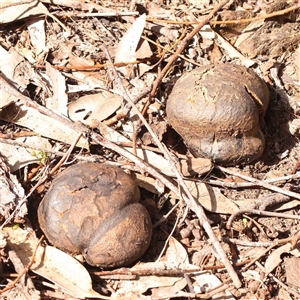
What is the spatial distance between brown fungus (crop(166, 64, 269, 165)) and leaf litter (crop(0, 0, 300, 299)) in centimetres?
13

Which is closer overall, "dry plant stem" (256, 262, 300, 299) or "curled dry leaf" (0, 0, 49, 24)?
"dry plant stem" (256, 262, 300, 299)

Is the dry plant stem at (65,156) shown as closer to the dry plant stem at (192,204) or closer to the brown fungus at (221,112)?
the dry plant stem at (192,204)

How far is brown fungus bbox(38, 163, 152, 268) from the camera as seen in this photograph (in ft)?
9.37

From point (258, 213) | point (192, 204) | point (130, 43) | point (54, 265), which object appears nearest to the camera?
point (54, 265)

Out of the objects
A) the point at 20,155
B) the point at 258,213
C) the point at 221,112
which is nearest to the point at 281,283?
the point at 258,213

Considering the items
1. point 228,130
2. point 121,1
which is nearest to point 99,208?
point 228,130

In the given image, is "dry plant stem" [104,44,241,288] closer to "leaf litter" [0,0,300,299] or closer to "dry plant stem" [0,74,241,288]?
"dry plant stem" [0,74,241,288]

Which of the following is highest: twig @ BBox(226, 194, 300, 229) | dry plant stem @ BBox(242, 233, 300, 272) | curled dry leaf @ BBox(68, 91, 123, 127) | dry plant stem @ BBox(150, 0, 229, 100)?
dry plant stem @ BBox(150, 0, 229, 100)

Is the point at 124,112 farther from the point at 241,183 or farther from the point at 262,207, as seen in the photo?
the point at 262,207

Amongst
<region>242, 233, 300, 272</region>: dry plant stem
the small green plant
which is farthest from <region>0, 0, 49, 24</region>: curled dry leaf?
<region>242, 233, 300, 272</region>: dry plant stem

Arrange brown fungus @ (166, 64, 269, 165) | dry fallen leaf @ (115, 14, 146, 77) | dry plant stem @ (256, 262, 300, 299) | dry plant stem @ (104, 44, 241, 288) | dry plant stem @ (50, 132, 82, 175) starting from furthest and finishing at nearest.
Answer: dry fallen leaf @ (115, 14, 146, 77), dry plant stem @ (50, 132, 82, 175), brown fungus @ (166, 64, 269, 165), dry plant stem @ (256, 262, 300, 299), dry plant stem @ (104, 44, 241, 288)

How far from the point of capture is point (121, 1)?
4.02 meters

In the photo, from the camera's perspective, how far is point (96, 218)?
2857 mm

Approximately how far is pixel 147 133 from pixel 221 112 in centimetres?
60
